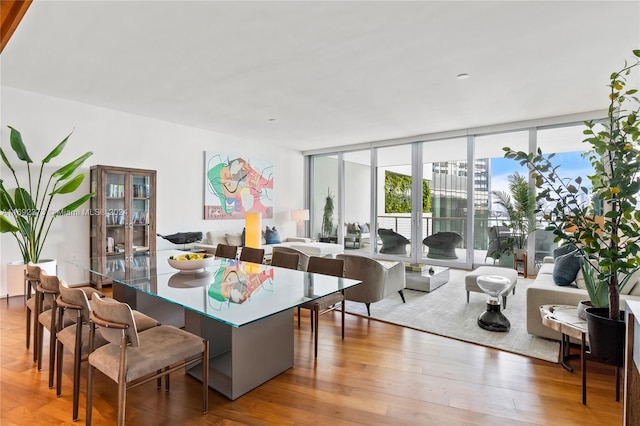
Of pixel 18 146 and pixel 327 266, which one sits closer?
pixel 327 266

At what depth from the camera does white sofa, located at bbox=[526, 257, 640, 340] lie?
2836 millimetres

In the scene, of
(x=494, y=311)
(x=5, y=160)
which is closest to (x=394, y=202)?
(x=494, y=311)

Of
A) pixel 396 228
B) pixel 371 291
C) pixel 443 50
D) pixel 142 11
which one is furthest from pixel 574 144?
pixel 142 11

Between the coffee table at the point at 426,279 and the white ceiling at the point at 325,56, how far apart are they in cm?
249

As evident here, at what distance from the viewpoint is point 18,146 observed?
3.85m

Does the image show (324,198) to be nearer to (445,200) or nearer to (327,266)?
(445,200)

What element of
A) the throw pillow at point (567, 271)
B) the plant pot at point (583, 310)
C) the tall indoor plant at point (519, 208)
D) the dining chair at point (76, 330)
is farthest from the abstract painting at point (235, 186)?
the plant pot at point (583, 310)

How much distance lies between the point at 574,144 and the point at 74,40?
7.03 metres

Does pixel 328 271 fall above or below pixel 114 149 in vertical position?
below

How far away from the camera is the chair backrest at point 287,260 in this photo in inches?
131

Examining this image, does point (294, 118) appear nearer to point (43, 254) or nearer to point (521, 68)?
point (521, 68)

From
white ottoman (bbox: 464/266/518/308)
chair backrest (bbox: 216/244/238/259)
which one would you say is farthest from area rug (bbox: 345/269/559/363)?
chair backrest (bbox: 216/244/238/259)

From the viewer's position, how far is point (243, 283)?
2.41 meters

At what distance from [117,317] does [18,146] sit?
3616 millimetres
